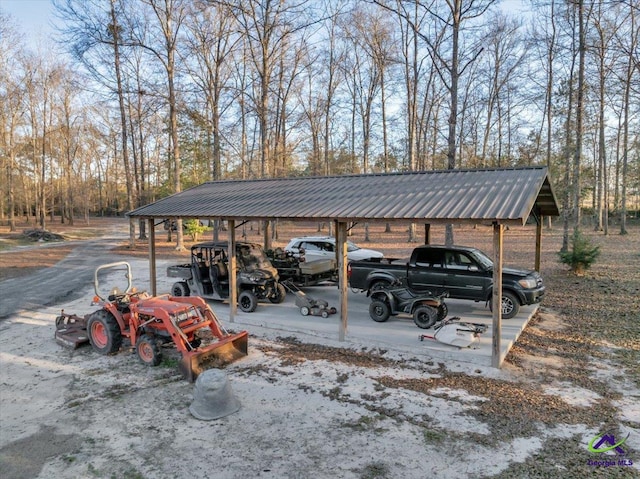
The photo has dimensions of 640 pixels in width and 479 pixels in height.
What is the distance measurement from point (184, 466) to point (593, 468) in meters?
3.90

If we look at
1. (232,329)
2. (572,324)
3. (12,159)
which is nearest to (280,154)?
(232,329)

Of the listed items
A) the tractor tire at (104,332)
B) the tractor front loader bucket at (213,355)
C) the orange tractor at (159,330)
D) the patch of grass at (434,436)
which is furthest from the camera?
the tractor tire at (104,332)

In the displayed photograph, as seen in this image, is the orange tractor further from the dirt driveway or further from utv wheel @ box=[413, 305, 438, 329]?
utv wheel @ box=[413, 305, 438, 329]

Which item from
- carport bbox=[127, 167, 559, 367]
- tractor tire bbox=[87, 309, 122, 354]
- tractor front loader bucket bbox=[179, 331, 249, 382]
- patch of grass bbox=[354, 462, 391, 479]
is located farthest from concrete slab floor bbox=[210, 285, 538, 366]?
patch of grass bbox=[354, 462, 391, 479]

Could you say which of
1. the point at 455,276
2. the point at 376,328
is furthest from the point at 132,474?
the point at 455,276

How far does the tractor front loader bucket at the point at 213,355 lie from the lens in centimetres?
589

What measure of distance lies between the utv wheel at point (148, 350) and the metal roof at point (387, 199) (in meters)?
2.97

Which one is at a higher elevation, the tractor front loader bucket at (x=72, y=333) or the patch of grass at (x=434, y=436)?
the tractor front loader bucket at (x=72, y=333)

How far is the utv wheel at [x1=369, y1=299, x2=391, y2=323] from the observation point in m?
8.51

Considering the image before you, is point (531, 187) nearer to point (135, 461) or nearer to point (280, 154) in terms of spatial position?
point (135, 461)

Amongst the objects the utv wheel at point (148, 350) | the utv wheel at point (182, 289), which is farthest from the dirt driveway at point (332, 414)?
the utv wheel at point (182, 289)

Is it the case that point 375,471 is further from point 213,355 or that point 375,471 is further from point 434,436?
point 213,355

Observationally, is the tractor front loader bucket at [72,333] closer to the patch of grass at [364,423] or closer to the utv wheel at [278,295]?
the utv wheel at [278,295]

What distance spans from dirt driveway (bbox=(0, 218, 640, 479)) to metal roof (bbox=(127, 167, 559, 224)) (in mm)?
2401
